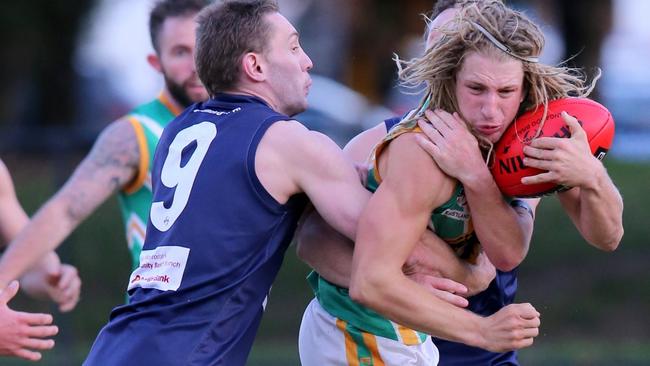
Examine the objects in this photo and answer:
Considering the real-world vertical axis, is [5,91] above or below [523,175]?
below

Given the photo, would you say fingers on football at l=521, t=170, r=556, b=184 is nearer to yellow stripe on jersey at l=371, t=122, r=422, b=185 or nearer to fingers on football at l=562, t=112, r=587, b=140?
fingers on football at l=562, t=112, r=587, b=140

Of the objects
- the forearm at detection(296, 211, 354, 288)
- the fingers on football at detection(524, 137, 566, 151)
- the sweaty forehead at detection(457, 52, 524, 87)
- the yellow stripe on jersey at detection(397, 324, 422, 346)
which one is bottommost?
the yellow stripe on jersey at detection(397, 324, 422, 346)

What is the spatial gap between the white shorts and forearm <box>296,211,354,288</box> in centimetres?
25

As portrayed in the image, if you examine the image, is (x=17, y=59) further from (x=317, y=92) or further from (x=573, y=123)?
(x=573, y=123)

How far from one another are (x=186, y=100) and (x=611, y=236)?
261 centimetres

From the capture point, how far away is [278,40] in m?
4.36

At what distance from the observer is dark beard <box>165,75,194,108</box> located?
6246mm

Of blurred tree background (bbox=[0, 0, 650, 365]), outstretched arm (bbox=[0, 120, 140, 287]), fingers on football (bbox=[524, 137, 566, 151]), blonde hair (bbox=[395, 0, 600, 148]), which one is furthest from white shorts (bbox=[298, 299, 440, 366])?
blurred tree background (bbox=[0, 0, 650, 365])

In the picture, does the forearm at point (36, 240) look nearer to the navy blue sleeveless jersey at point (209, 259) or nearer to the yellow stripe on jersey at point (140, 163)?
the yellow stripe on jersey at point (140, 163)

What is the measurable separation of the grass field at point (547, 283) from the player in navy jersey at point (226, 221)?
569 cm

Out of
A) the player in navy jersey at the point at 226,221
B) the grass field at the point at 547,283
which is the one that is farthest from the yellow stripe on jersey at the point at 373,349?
the grass field at the point at 547,283

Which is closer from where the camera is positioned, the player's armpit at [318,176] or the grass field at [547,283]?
the player's armpit at [318,176]

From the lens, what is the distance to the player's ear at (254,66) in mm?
4305

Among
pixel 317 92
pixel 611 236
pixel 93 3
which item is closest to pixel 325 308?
pixel 611 236
